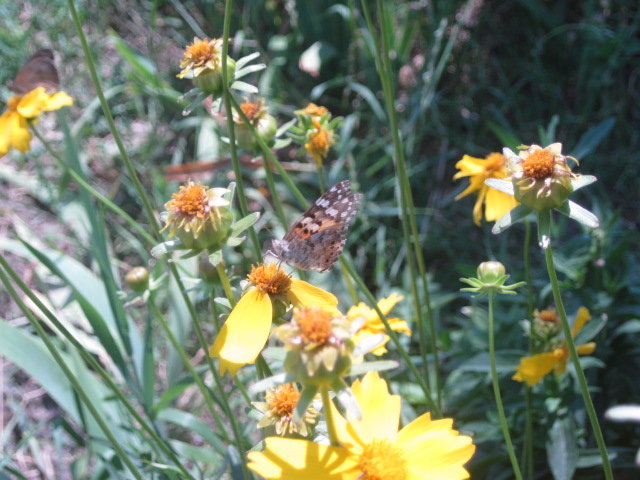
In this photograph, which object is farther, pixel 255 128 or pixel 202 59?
pixel 255 128

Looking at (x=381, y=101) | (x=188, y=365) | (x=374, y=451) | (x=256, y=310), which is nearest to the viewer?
(x=374, y=451)

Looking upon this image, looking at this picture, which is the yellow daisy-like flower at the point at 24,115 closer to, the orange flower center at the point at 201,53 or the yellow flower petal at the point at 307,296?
the orange flower center at the point at 201,53

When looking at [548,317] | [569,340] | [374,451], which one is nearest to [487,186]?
[548,317]

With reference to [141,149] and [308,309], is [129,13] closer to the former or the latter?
[141,149]

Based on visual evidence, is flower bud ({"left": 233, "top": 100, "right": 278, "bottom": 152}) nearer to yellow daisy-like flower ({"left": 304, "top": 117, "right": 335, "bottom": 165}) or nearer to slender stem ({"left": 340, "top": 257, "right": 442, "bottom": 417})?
yellow daisy-like flower ({"left": 304, "top": 117, "right": 335, "bottom": 165})

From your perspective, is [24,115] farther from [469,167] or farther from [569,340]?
[569,340]

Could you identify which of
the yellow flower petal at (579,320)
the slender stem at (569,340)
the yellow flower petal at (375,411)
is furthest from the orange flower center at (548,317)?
the yellow flower petal at (375,411)
